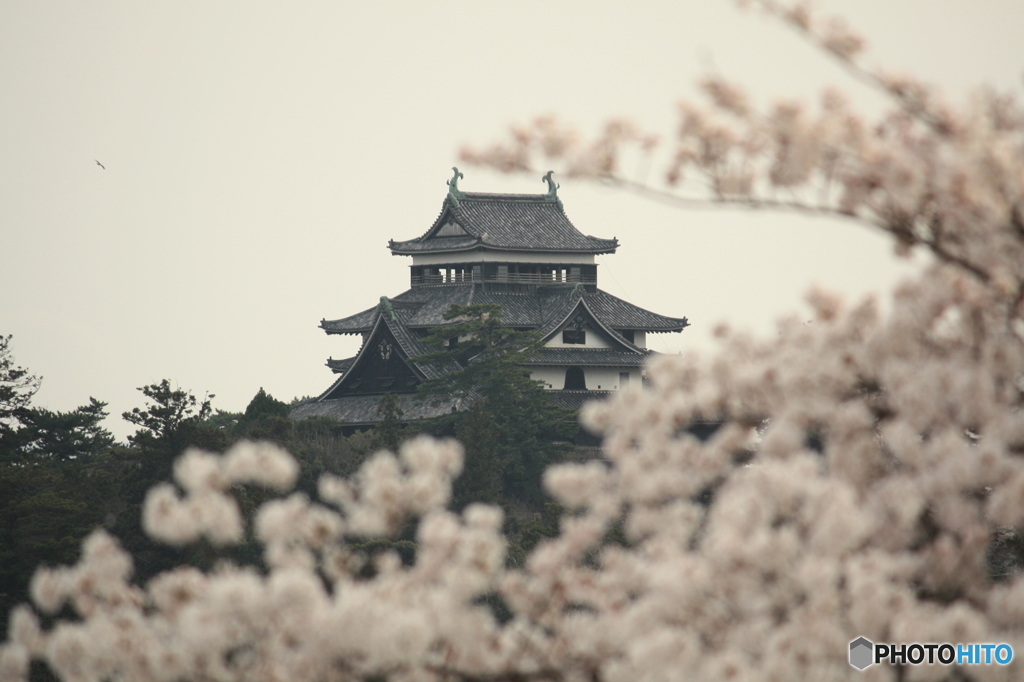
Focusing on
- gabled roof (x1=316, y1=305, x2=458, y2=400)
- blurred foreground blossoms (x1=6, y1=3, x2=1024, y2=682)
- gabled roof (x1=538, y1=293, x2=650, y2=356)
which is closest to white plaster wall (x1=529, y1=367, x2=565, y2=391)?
gabled roof (x1=538, y1=293, x2=650, y2=356)

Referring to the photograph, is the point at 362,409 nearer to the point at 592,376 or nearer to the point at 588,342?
the point at 592,376

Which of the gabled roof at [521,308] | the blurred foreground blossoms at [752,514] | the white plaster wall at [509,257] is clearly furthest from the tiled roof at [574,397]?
the blurred foreground blossoms at [752,514]

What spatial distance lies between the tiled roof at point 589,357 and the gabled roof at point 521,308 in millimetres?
1211

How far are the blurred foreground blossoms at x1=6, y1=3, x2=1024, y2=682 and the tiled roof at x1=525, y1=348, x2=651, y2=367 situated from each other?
33153 mm

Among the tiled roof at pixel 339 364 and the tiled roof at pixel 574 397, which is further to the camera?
the tiled roof at pixel 339 364

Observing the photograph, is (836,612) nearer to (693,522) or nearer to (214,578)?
(693,522)

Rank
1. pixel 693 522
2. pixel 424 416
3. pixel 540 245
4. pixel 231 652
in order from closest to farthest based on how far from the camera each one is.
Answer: pixel 231 652 → pixel 693 522 → pixel 424 416 → pixel 540 245

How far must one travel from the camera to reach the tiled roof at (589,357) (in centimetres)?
3925

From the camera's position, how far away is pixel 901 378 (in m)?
4.87

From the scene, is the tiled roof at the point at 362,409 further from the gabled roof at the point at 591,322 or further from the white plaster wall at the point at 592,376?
the gabled roof at the point at 591,322

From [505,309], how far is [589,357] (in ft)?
11.8

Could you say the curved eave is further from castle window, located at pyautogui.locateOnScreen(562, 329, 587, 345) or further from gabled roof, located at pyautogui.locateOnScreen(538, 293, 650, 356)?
castle window, located at pyautogui.locateOnScreen(562, 329, 587, 345)

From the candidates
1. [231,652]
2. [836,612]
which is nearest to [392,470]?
[231,652]

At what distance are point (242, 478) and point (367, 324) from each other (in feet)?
128
